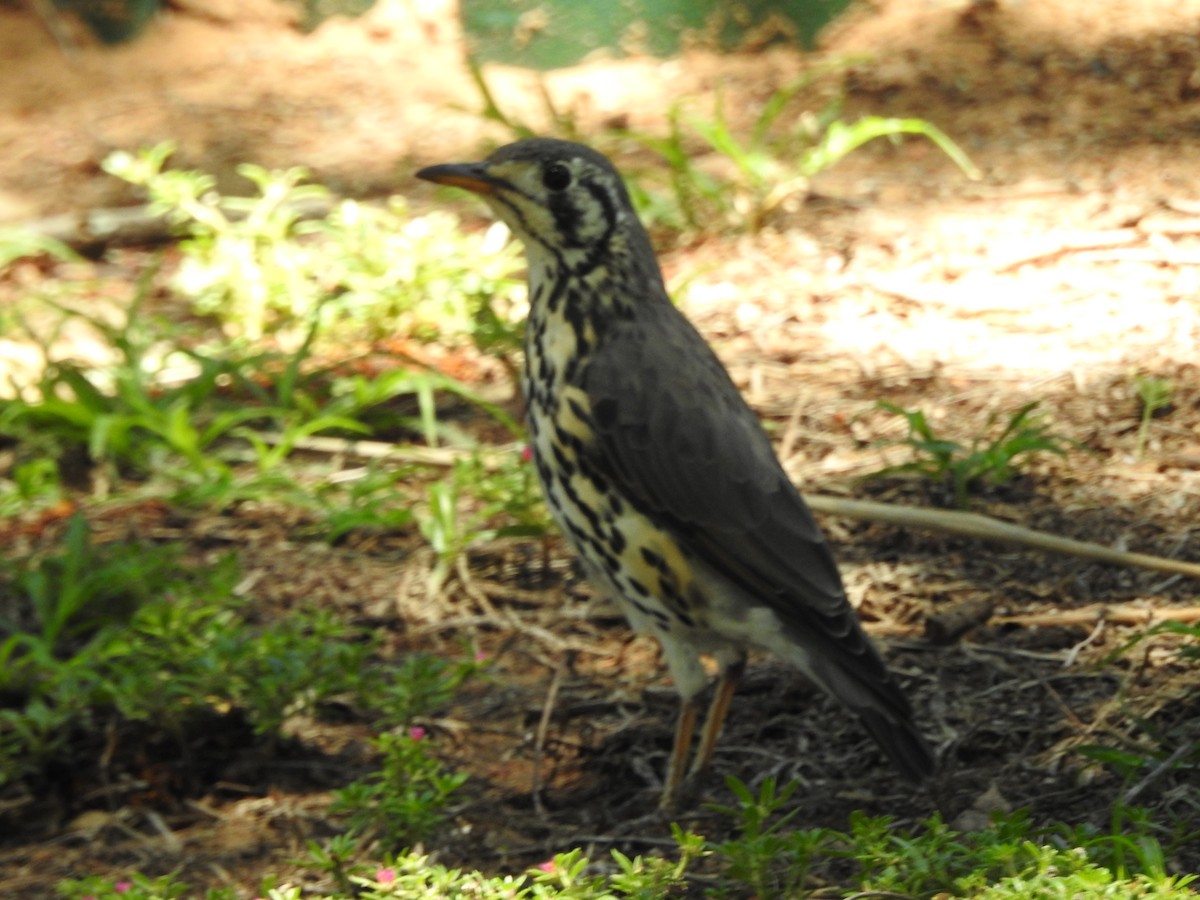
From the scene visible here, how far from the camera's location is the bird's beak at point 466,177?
351cm

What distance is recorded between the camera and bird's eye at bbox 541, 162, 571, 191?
352 cm

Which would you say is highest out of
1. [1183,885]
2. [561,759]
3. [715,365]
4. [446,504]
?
[715,365]

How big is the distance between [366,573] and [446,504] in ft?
0.97

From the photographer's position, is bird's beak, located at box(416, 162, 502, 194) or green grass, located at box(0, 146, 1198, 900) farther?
bird's beak, located at box(416, 162, 502, 194)

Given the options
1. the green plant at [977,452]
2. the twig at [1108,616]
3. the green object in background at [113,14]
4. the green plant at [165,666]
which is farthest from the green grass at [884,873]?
the green object in background at [113,14]

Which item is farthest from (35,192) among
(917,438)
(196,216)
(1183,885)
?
(1183,885)

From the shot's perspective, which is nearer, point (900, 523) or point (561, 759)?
point (561, 759)

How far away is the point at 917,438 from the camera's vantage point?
4691 mm

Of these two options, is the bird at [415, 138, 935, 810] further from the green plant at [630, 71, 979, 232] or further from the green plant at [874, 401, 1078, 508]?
the green plant at [630, 71, 979, 232]

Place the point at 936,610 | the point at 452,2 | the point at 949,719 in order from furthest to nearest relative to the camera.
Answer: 1. the point at 452,2
2. the point at 936,610
3. the point at 949,719

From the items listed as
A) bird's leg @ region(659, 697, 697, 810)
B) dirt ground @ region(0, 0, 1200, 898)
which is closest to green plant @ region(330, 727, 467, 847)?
dirt ground @ region(0, 0, 1200, 898)

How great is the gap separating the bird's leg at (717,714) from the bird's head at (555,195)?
0.95m

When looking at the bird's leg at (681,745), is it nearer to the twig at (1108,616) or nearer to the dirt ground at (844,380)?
the dirt ground at (844,380)

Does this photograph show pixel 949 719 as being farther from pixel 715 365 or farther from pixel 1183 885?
pixel 1183 885
